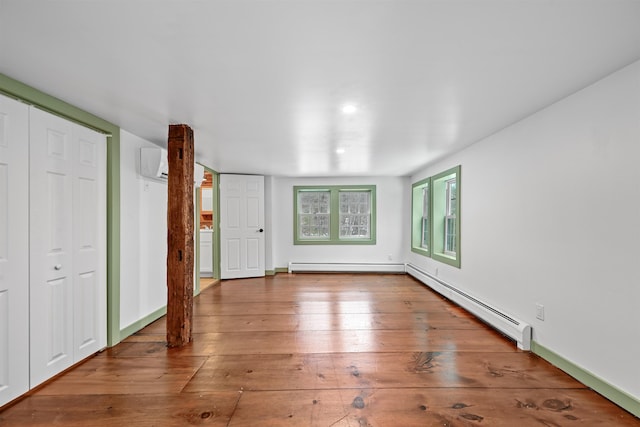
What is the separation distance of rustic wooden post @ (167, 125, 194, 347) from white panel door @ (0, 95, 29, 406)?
104 cm

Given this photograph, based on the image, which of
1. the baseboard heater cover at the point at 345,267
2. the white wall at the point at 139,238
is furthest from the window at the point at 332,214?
the white wall at the point at 139,238

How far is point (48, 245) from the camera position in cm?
237

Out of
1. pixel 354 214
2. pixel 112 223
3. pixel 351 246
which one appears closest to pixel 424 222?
pixel 354 214

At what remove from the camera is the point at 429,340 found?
3.18 meters

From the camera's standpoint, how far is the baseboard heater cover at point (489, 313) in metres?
2.89

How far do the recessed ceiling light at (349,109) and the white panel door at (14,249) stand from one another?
7.87 feet

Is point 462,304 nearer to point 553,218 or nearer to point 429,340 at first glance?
point 429,340

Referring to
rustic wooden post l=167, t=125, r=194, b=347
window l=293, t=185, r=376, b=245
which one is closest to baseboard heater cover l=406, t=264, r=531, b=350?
window l=293, t=185, r=376, b=245

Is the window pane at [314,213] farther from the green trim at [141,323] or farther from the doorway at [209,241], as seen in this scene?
the green trim at [141,323]

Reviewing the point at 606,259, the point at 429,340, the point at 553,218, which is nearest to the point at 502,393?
the point at 429,340

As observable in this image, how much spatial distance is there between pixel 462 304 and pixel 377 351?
6.44ft

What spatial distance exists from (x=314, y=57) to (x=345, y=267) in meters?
5.64

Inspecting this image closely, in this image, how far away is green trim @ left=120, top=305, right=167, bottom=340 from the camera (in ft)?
10.7

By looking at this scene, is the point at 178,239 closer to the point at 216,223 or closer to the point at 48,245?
the point at 48,245
